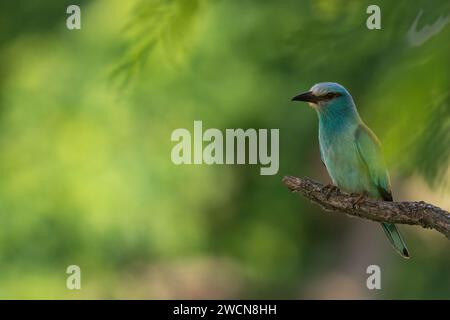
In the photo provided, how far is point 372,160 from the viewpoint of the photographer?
2053mm

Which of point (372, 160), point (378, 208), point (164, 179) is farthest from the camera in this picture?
point (164, 179)

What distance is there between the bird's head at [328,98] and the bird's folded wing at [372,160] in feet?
0.27

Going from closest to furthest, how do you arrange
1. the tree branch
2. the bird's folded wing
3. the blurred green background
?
the tree branch, the bird's folded wing, the blurred green background

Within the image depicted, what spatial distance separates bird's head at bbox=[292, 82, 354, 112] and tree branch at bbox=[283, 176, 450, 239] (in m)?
0.54

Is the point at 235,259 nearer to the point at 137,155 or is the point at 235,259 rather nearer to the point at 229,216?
the point at 229,216

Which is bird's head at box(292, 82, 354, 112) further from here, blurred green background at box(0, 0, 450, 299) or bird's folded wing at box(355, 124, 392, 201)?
blurred green background at box(0, 0, 450, 299)

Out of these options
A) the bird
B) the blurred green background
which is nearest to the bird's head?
the bird

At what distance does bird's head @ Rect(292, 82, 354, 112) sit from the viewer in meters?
2.09

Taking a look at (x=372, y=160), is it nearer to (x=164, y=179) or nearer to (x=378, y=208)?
(x=378, y=208)

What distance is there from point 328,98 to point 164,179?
1.73m

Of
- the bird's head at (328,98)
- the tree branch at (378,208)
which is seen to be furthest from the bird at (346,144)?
the tree branch at (378,208)

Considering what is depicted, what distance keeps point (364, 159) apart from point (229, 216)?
240cm

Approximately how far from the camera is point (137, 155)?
11.8ft

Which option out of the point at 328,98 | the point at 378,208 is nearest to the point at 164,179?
the point at 328,98
